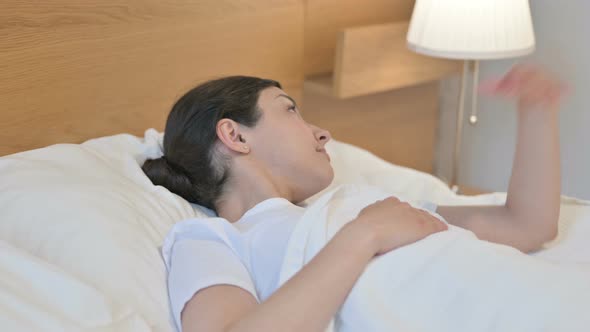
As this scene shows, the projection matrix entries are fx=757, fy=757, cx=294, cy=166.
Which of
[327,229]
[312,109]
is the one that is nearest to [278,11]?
[312,109]

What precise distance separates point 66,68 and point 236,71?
17.0 inches

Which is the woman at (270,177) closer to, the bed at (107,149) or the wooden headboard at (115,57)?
the bed at (107,149)

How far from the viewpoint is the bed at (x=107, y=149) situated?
955 mm

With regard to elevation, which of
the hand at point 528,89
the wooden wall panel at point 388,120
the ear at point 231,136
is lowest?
the wooden wall panel at point 388,120

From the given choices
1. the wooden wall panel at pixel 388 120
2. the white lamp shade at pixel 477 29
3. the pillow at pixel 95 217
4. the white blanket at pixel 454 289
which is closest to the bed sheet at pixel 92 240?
the pillow at pixel 95 217

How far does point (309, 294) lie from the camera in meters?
0.91

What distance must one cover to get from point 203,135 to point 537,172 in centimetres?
56

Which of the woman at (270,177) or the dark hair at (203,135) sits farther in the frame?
the dark hair at (203,135)

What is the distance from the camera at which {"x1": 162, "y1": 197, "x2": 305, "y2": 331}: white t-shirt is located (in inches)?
38.7

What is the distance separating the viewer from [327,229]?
1.06 metres

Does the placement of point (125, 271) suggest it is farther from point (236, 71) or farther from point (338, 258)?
point (236, 71)

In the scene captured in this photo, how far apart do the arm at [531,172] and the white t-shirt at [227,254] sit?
384 millimetres

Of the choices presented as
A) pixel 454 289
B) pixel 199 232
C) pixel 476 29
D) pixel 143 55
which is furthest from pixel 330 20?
pixel 454 289

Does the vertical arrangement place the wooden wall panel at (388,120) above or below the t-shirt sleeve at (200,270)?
below
